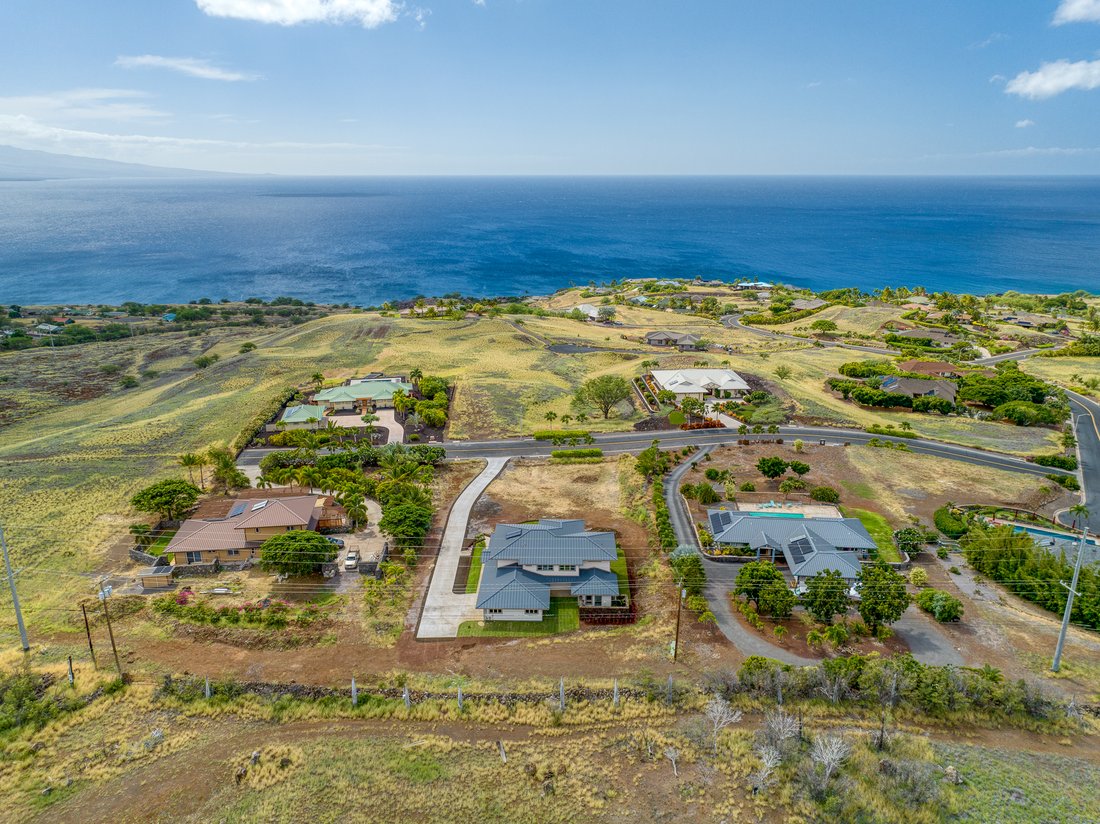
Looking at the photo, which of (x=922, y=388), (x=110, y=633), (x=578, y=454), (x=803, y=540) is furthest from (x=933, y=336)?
(x=110, y=633)

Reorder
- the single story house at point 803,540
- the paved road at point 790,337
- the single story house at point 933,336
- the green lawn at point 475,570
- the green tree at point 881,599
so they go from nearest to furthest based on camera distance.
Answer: the green tree at point 881,599 < the green lawn at point 475,570 < the single story house at point 803,540 < the paved road at point 790,337 < the single story house at point 933,336

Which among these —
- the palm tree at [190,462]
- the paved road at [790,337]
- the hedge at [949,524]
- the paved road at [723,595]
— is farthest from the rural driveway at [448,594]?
the paved road at [790,337]

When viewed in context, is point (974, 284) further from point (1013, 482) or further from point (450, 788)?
point (450, 788)

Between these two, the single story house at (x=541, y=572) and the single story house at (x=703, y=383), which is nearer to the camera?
the single story house at (x=541, y=572)

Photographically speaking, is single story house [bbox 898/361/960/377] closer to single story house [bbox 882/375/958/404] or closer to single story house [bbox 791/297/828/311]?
single story house [bbox 882/375/958/404]

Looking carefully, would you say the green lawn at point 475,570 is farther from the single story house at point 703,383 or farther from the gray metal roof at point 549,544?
the single story house at point 703,383

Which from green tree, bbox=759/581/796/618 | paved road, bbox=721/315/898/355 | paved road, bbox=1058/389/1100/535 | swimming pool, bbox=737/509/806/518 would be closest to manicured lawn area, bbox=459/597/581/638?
green tree, bbox=759/581/796/618
